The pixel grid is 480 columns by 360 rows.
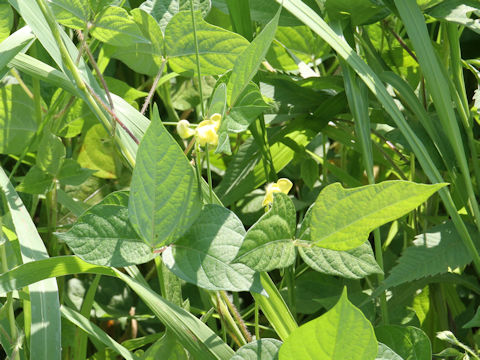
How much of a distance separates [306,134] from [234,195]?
161 millimetres

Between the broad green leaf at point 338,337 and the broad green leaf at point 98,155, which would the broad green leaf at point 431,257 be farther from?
the broad green leaf at point 98,155

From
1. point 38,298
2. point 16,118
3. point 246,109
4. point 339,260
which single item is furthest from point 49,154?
point 339,260

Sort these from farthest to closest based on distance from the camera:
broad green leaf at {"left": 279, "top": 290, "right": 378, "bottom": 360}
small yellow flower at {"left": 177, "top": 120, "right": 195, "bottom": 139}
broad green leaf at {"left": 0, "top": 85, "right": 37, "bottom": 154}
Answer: broad green leaf at {"left": 0, "top": 85, "right": 37, "bottom": 154} < small yellow flower at {"left": 177, "top": 120, "right": 195, "bottom": 139} < broad green leaf at {"left": 279, "top": 290, "right": 378, "bottom": 360}

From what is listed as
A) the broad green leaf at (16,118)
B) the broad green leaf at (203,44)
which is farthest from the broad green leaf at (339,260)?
the broad green leaf at (16,118)

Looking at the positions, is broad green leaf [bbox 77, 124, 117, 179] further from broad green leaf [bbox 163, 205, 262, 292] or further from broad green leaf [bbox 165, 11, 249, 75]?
broad green leaf [bbox 163, 205, 262, 292]

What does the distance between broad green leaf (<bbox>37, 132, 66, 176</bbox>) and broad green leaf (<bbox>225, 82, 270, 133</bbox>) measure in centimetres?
37

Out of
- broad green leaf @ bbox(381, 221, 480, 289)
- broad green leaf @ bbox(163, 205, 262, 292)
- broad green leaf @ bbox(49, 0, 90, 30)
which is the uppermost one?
broad green leaf @ bbox(49, 0, 90, 30)

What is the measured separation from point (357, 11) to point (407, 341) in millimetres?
435

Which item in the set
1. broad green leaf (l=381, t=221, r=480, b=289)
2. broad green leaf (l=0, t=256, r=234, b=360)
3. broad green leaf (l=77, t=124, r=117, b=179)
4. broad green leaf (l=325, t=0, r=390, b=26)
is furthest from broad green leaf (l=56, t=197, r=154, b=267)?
broad green leaf (l=77, t=124, r=117, b=179)

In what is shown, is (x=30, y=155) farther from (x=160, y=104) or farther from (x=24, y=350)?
(x=24, y=350)

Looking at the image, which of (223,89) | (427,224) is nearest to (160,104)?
(427,224)

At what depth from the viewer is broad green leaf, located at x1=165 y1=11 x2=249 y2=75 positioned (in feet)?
1.96

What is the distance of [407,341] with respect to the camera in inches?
22.7

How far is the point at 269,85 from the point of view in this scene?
91cm
